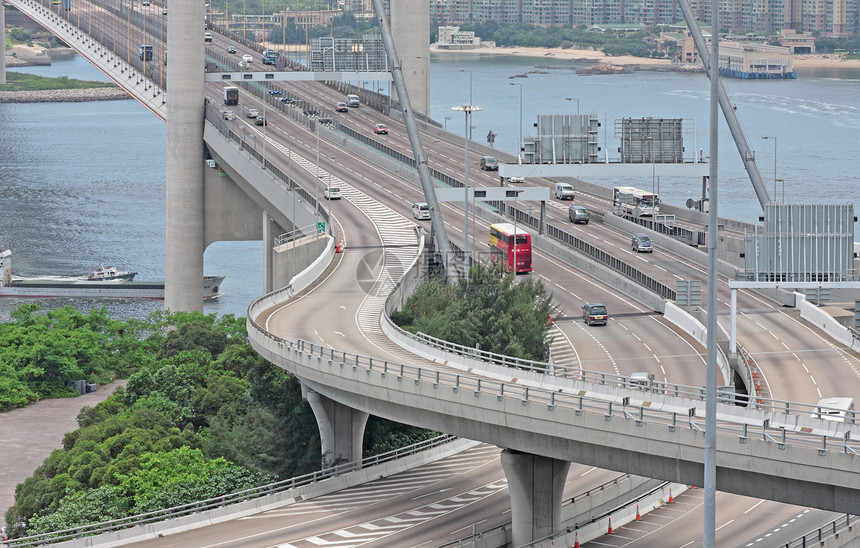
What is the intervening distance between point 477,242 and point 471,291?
78.6ft

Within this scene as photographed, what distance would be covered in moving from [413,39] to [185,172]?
32.7 metres

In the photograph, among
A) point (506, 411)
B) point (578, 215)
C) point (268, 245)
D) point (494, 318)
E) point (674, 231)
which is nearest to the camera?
point (506, 411)

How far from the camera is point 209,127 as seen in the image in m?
99.7

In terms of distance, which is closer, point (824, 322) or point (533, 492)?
point (533, 492)

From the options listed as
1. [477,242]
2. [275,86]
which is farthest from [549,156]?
[275,86]

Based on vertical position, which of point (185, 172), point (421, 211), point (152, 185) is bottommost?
point (152, 185)

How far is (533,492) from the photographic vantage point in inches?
1597

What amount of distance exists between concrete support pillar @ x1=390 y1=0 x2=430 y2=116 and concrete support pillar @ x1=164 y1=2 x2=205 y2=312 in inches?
1129

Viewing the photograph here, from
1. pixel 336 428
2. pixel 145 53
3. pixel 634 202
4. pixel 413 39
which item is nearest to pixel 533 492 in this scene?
pixel 336 428

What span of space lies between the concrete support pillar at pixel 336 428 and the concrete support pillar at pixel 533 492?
408 inches

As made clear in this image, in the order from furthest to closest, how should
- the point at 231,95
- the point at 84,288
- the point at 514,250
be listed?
the point at 231,95, the point at 84,288, the point at 514,250

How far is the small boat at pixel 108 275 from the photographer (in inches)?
4444

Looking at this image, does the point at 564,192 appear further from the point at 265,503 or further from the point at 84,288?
the point at 265,503

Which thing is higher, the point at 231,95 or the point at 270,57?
the point at 270,57
